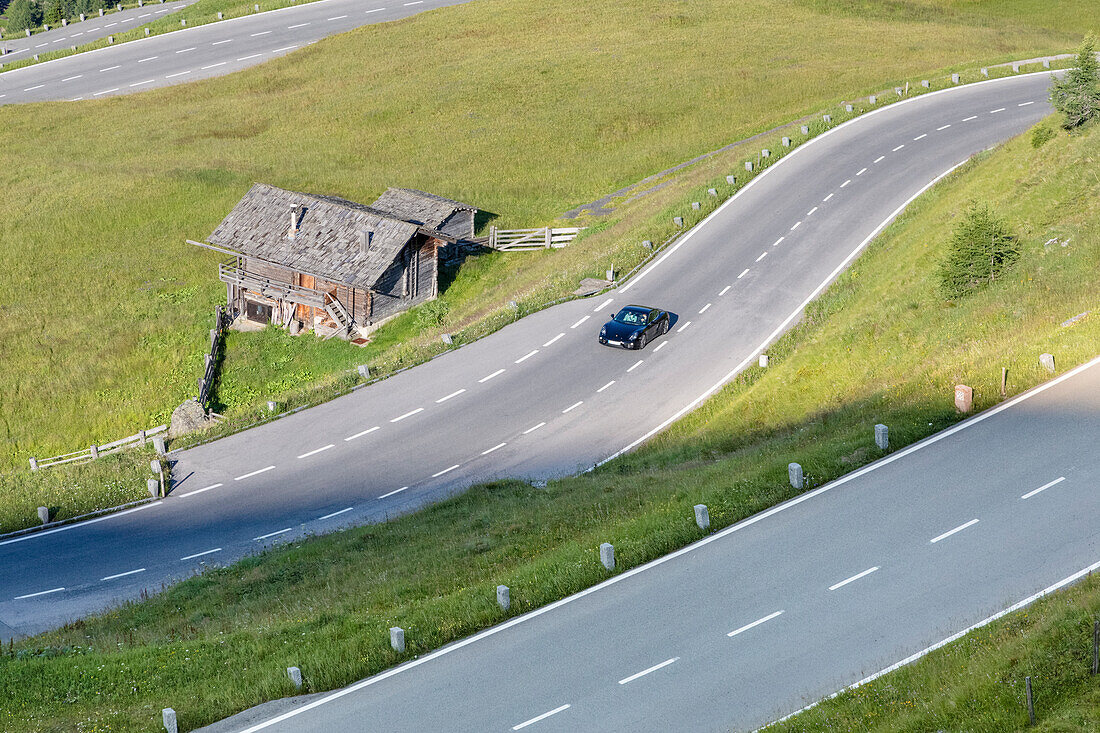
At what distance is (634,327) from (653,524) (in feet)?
62.2

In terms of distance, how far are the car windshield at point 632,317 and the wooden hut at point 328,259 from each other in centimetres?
1209

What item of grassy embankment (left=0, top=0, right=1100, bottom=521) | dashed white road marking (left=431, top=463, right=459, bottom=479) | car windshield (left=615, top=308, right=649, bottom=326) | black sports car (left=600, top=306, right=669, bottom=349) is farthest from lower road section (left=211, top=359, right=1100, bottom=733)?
grassy embankment (left=0, top=0, right=1100, bottom=521)

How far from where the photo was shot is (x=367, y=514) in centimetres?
3719

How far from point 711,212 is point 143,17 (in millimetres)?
76751

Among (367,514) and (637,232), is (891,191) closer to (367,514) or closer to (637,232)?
(637,232)

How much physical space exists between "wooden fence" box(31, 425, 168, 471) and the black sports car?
18468 millimetres

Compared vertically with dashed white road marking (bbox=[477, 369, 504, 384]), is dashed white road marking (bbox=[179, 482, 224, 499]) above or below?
below

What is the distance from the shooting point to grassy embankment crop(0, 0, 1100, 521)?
170 feet

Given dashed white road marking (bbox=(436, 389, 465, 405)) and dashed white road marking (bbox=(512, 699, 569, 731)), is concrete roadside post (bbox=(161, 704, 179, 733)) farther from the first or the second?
dashed white road marking (bbox=(436, 389, 465, 405))

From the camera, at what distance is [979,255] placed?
39.3m

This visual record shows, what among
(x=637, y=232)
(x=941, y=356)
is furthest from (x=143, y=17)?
(x=941, y=356)

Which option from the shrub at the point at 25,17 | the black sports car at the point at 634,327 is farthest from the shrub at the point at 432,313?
the shrub at the point at 25,17

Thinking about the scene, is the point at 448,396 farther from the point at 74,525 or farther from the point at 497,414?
the point at 74,525

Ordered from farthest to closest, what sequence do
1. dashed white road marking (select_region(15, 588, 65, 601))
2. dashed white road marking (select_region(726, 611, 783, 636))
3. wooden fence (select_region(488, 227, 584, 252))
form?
wooden fence (select_region(488, 227, 584, 252))
dashed white road marking (select_region(15, 588, 65, 601))
dashed white road marking (select_region(726, 611, 783, 636))
